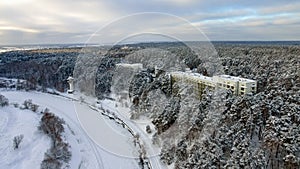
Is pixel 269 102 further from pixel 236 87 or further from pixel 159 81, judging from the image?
A: pixel 159 81

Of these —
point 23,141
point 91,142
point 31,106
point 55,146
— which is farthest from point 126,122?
point 31,106

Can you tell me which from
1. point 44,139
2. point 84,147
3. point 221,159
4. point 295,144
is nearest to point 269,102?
point 295,144

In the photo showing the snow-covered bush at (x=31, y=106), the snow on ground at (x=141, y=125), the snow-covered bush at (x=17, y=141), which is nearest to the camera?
A: the snow on ground at (x=141, y=125)

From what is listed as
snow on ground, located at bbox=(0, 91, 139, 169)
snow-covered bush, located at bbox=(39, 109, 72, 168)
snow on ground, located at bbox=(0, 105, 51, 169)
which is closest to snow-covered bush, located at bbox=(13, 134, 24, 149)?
snow on ground, located at bbox=(0, 105, 51, 169)

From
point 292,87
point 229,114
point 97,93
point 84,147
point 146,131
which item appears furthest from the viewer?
point 97,93

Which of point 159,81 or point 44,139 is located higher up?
point 159,81

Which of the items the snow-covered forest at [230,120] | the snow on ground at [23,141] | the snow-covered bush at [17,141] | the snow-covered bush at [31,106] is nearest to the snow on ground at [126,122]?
the snow-covered forest at [230,120]

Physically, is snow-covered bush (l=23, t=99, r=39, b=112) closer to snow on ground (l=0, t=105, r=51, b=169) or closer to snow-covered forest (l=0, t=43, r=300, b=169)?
snow on ground (l=0, t=105, r=51, b=169)

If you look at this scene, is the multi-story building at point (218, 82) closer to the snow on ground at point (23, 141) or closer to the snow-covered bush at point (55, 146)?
the snow-covered bush at point (55, 146)

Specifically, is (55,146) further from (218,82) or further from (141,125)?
(218,82)
